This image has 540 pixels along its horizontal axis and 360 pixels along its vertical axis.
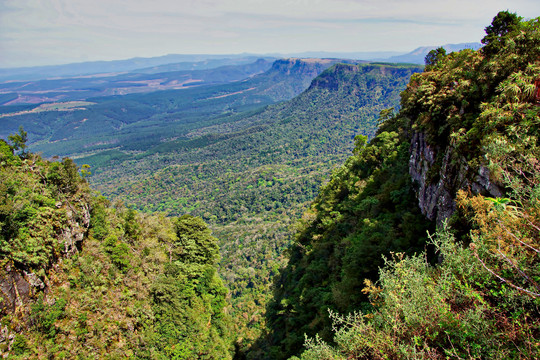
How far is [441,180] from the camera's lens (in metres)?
14.7

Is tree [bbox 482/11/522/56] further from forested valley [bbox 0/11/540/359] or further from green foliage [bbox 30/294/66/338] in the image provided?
green foliage [bbox 30/294/66/338]

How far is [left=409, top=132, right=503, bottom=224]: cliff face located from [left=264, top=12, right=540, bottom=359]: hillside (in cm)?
7

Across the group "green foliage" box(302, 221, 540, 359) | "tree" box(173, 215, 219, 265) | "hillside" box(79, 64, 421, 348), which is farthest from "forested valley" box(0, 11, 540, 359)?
"hillside" box(79, 64, 421, 348)

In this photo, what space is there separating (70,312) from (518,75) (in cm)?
2767

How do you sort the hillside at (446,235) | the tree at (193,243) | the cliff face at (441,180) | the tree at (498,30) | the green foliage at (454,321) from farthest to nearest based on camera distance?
the tree at (193,243) → the tree at (498,30) → the cliff face at (441,180) → the hillside at (446,235) → the green foliage at (454,321)

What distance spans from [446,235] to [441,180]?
766 cm

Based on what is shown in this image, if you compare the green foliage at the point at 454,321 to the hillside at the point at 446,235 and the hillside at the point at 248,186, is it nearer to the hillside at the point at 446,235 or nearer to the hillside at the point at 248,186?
the hillside at the point at 446,235

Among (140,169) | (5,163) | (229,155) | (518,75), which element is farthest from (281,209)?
(140,169)

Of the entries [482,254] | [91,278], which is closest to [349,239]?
[482,254]

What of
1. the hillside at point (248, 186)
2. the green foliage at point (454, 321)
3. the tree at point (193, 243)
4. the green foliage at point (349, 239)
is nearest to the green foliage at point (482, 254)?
the green foliage at point (454, 321)

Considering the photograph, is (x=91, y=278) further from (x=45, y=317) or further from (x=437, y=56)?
(x=437, y=56)

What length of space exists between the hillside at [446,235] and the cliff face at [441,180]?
0.22ft

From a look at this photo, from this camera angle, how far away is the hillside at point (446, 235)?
20.5 ft

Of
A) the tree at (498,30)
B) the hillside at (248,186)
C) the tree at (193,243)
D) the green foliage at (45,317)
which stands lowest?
the hillside at (248,186)
